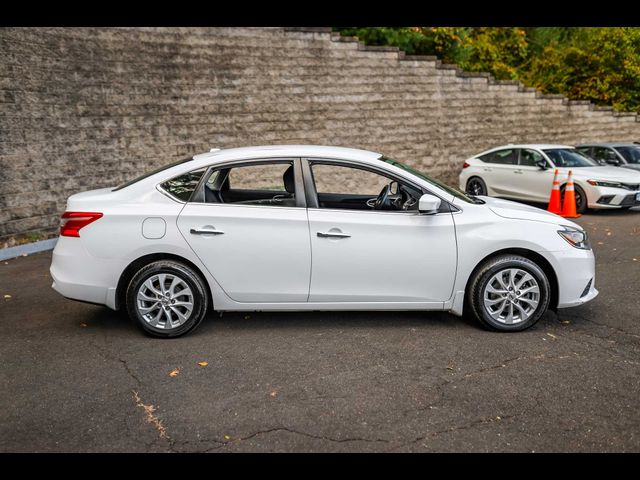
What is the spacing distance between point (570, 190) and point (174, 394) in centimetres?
922

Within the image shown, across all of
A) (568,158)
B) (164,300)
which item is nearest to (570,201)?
(568,158)

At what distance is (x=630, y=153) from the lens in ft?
44.9

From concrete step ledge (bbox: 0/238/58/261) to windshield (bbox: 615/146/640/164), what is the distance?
11.9 m

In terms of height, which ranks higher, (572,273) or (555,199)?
(572,273)

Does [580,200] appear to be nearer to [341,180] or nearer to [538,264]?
[341,180]

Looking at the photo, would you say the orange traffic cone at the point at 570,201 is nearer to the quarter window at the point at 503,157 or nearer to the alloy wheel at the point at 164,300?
the quarter window at the point at 503,157

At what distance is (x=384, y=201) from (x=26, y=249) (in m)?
6.11

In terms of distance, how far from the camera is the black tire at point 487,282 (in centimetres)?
521

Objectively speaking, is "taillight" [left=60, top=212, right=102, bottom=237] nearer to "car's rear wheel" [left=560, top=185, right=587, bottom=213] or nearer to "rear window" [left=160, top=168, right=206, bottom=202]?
"rear window" [left=160, top=168, right=206, bottom=202]

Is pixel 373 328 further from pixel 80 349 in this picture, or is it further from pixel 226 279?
pixel 80 349

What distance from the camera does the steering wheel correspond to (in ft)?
17.9
